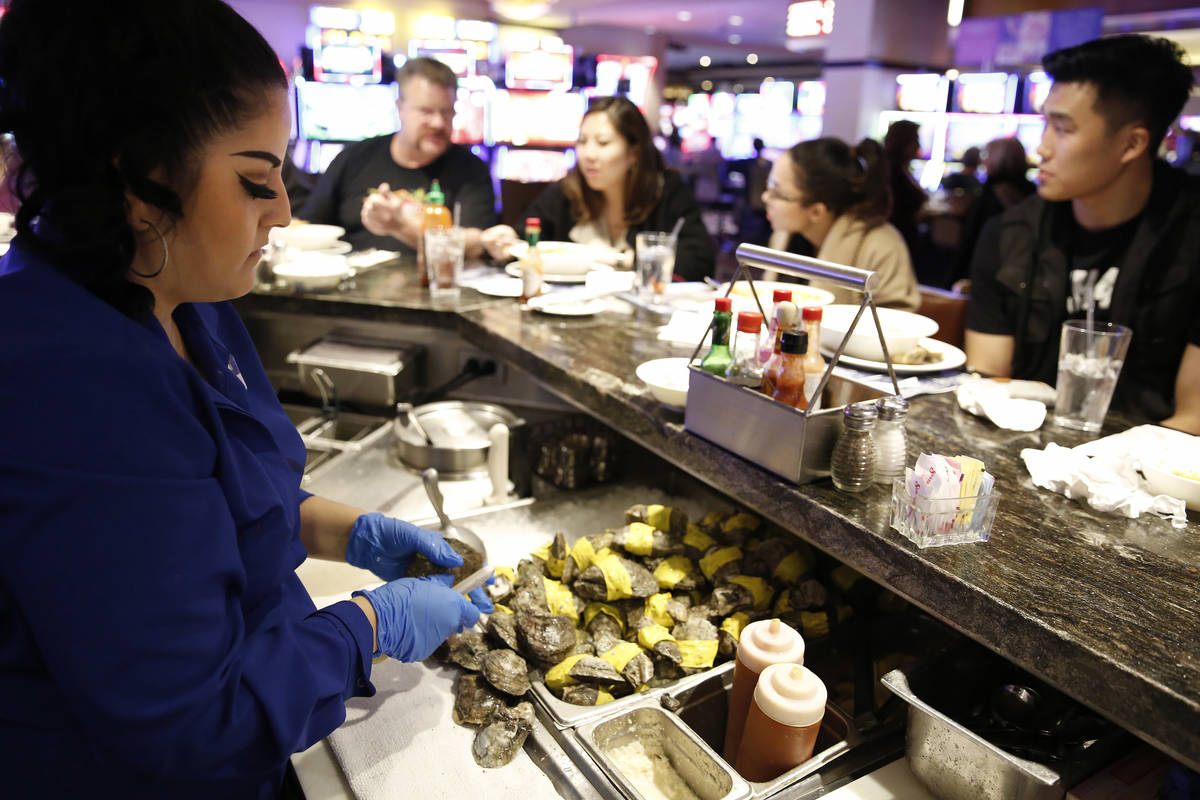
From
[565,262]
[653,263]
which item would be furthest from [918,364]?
[565,262]

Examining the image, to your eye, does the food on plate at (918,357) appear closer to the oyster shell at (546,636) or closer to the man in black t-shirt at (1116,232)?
the man in black t-shirt at (1116,232)

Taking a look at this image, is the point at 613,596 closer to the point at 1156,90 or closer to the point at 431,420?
the point at 431,420

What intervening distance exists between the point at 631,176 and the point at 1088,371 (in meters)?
2.67

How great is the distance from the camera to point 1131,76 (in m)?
2.37

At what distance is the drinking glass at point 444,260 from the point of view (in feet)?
8.64

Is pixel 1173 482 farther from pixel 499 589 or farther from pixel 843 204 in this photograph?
pixel 843 204

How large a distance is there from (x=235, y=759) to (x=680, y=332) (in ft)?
4.92

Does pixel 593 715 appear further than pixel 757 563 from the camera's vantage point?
No

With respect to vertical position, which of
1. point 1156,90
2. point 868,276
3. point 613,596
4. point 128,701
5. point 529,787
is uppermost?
point 1156,90

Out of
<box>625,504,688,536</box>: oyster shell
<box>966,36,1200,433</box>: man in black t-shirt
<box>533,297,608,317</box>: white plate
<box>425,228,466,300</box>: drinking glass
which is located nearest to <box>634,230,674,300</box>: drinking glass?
<box>533,297,608,317</box>: white plate

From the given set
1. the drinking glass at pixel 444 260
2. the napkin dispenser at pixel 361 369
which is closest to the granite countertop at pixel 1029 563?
the napkin dispenser at pixel 361 369

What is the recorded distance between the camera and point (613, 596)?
149cm

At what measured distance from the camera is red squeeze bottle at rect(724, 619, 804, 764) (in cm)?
117

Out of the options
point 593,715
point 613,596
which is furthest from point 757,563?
point 593,715
